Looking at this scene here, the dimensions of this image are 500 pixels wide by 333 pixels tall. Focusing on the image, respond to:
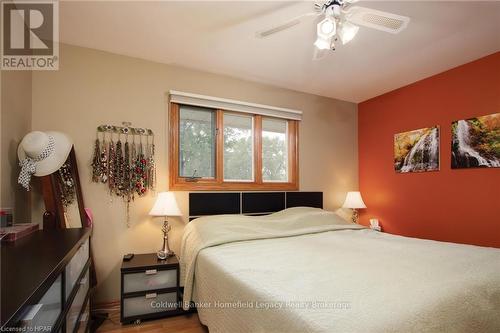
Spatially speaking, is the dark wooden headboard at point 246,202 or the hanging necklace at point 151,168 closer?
the hanging necklace at point 151,168

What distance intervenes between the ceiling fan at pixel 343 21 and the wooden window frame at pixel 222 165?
138 centimetres

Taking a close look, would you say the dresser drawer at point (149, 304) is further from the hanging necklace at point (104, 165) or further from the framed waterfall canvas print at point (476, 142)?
the framed waterfall canvas print at point (476, 142)

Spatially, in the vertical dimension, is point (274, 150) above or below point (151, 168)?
above

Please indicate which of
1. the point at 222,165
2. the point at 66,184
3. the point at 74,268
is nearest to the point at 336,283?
the point at 74,268

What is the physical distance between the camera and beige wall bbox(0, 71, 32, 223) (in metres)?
1.67

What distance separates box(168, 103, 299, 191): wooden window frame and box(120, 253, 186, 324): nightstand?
773 millimetres

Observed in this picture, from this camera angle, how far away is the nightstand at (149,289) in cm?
209

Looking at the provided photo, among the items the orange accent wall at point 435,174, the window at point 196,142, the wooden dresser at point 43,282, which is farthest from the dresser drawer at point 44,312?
the orange accent wall at point 435,174

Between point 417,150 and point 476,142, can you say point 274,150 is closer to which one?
point 417,150

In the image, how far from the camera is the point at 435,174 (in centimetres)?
290

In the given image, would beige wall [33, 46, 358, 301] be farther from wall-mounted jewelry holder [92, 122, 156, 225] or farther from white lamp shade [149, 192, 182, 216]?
white lamp shade [149, 192, 182, 216]

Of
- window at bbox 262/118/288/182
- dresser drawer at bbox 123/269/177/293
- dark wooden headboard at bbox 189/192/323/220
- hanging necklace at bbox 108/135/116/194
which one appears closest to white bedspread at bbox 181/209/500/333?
dresser drawer at bbox 123/269/177/293

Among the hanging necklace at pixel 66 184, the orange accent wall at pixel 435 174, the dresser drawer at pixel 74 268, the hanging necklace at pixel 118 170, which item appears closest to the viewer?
the dresser drawer at pixel 74 268

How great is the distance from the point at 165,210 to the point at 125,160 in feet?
2.05
